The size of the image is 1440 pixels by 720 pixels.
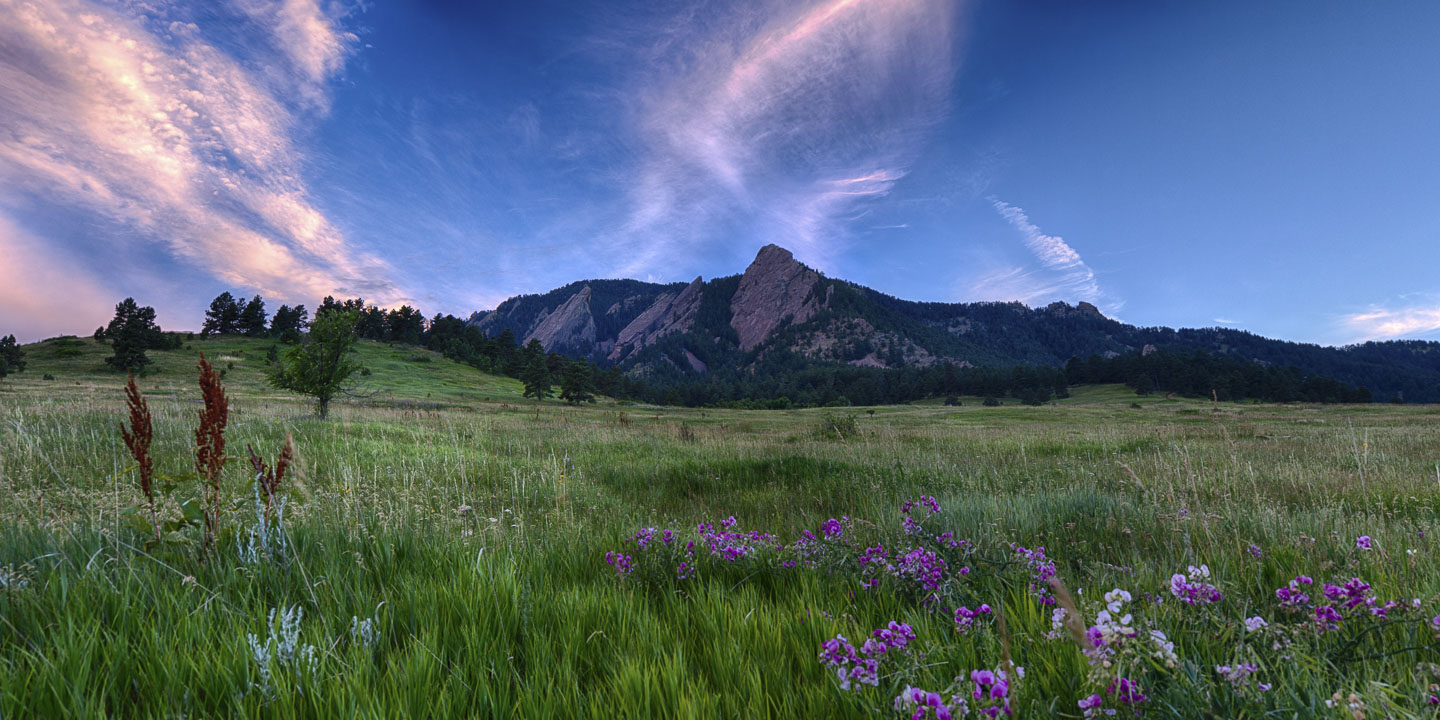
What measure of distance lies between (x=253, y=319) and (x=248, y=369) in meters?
49.2

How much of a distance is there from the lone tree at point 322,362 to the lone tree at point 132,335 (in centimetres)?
6040

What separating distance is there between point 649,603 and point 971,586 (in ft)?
5.52

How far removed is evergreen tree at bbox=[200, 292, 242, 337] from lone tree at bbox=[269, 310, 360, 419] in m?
107

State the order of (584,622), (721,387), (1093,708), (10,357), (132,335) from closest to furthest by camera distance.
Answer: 1. (1093,708)
2. (584,622)
3. (10,357)
4. (132,335)
5. (721,387)

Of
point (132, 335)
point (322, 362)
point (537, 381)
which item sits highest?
point (132, 335)

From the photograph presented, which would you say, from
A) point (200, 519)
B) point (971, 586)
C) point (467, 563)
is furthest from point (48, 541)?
point (971, 586)

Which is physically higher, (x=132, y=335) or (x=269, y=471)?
(x=132, y=335)

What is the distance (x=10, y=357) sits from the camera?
63812mm

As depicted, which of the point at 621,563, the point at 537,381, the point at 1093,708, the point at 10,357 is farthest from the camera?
the point at 537,381

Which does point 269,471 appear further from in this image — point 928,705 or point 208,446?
point 928,705

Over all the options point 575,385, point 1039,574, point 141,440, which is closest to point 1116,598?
point 1039,574

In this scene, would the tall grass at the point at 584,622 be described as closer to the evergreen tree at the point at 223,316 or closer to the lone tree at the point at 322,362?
the lone tree at the point at 322,362

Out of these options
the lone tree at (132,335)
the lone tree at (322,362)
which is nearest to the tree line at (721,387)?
the lone tree at (132,335)

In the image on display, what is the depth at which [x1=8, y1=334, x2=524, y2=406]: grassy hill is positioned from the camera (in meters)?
54.2
